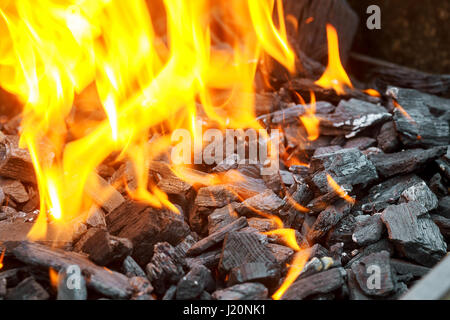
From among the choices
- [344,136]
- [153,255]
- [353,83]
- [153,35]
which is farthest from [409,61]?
[153,255]

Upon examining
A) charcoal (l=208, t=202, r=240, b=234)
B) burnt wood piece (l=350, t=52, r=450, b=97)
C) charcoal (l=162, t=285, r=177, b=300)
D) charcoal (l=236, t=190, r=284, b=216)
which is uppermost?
burnt wood piece (l=350, t=52, r=450, b=97)

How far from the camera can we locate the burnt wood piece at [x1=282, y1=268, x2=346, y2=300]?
207 cm

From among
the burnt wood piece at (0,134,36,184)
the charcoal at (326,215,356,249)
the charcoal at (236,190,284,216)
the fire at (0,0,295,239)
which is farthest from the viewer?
the fire at (0,0,295,239)

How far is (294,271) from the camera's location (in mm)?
2229

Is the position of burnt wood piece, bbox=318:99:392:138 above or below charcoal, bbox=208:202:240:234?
above

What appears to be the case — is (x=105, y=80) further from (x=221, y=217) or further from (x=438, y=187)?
(x=438, y=187)

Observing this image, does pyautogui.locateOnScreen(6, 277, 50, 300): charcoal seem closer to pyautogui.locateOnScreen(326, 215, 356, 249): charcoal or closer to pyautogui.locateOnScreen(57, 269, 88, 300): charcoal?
pyautogui.locateOnScreen(57, 269, 88, 300): charcoal

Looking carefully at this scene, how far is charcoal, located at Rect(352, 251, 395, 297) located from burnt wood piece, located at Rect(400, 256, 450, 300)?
13.2 inches

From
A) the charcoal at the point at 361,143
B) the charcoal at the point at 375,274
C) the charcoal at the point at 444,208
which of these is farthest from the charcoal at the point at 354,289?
the charcoal at the point at 361,143

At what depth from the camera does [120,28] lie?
3.18m

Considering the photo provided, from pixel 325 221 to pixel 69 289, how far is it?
4.08 ft

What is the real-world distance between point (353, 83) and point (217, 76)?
3.59 feet

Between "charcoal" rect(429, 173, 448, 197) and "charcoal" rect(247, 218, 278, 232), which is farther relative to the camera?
"charcoal" rect(429, 173, 448, 197)

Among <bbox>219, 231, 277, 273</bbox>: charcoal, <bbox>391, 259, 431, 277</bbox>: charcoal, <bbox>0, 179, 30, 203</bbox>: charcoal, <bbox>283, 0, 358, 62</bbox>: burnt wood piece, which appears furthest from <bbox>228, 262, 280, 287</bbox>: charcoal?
<bbox>283, 0, 358, 62</bbox>: burnt wood piece
